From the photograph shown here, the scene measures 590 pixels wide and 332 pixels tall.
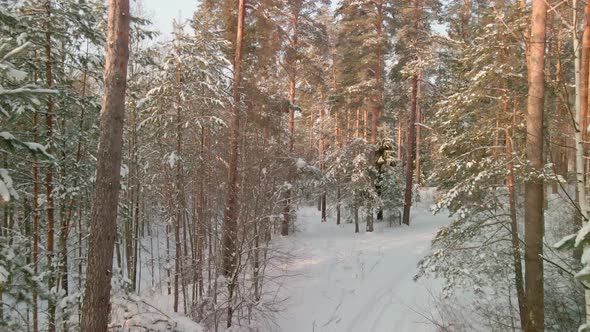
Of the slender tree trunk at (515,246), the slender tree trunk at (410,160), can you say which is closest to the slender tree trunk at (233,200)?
the slender tree trunk at (515,246)

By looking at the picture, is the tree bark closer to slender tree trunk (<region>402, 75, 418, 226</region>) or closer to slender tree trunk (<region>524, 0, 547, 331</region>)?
slender tree trunk (<region>524, 0, 547, 331</region>)

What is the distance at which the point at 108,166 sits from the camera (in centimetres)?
461

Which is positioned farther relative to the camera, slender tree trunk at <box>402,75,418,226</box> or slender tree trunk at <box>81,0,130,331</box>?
slender tree trunk at <box>402,75,418,226</box>

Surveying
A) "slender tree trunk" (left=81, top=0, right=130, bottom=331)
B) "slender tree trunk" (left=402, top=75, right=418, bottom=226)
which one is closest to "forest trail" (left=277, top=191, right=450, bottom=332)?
"slender tree trunk" (left=402, top=75, right=418, bottom=226)

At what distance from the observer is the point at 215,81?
34.4ft

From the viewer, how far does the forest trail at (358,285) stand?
899 cm

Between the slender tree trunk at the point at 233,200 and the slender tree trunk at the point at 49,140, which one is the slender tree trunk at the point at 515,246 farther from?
the slender tree trunk at the point at 49,140

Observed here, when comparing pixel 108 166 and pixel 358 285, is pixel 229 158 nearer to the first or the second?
pixel 108 166

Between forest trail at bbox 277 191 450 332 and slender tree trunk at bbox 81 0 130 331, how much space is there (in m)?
5.71

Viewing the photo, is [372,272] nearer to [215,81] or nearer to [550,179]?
[550,179]

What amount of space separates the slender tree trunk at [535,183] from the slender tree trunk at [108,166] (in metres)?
6.32

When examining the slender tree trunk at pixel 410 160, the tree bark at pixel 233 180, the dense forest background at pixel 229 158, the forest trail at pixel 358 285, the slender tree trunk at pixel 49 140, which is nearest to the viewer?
the dense forest background at pixel 229 158

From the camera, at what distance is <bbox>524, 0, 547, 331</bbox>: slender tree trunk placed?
18.2 ft

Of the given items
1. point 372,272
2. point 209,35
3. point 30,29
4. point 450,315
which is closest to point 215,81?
point 209,35
